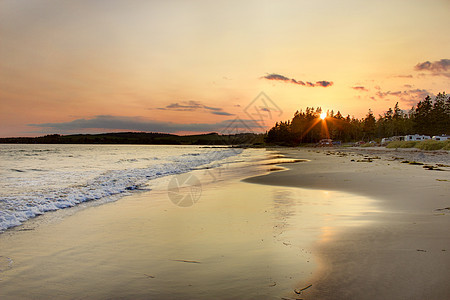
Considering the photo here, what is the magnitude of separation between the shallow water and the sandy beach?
2 cm

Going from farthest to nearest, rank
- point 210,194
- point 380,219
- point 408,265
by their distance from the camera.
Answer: point 210,194 → point 380,219 → point 408,265

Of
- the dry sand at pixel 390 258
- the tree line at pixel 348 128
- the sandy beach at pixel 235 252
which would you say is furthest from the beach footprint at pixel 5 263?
the tree line at pixel 348 128

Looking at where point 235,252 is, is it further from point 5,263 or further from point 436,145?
point 436,145

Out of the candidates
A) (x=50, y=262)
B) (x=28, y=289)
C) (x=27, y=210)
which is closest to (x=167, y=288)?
(x=28, y=289)

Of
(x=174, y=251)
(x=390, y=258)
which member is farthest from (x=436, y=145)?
(x=174, y=251)

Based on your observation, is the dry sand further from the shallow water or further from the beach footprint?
the beach footprint

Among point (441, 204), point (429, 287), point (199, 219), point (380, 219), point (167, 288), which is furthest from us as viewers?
point (441, 204)

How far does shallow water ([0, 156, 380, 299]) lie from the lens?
360cm

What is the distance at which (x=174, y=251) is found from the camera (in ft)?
16.1

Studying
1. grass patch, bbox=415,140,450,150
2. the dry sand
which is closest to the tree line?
grass patch, bbox=415,140,450,150

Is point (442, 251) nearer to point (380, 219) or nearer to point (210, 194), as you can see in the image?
point (380, 219)

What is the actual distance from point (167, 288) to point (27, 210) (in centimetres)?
718

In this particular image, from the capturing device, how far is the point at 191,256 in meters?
4.64

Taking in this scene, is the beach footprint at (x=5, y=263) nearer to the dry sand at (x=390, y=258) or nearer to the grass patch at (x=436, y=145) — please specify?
the dry sand at (x=390, y=258)
